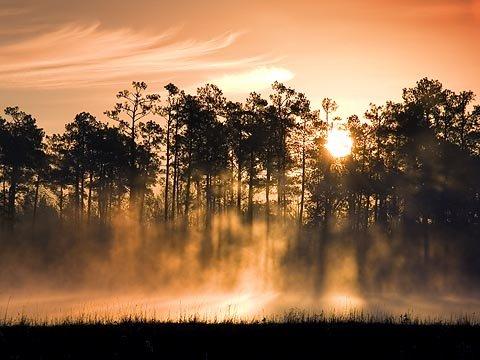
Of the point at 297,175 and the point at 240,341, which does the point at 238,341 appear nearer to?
the point at 240,341

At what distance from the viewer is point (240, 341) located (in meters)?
17.7

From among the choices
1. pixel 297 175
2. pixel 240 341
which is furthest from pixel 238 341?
pixel 297 175

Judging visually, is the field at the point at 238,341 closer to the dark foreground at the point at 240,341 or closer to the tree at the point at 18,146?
the dark foreground at the point at 240,341

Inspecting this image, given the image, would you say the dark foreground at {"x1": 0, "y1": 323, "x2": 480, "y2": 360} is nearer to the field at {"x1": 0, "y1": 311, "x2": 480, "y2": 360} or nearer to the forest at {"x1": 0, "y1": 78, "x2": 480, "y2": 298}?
the field at {"x1": 0, "y1": 311, "x2": 480, "y2": 360}

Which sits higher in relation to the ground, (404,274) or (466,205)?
(466,205)

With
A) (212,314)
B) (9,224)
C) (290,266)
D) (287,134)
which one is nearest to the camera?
(212,314)

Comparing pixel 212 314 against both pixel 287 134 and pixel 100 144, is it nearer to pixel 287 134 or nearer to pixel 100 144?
pixel 287 134

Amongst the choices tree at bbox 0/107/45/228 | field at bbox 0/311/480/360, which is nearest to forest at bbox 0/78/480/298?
tree at bbox 0/107/45/228

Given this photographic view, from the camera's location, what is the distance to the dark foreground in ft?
53.1

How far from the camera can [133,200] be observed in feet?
219

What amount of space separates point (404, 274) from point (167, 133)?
82.7 feet

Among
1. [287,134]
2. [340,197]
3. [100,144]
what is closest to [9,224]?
[100,144]

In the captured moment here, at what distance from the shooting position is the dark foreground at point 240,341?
16.2 metres

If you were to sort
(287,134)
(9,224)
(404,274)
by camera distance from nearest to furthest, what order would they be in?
(404,274), (287,134), (9,224)
